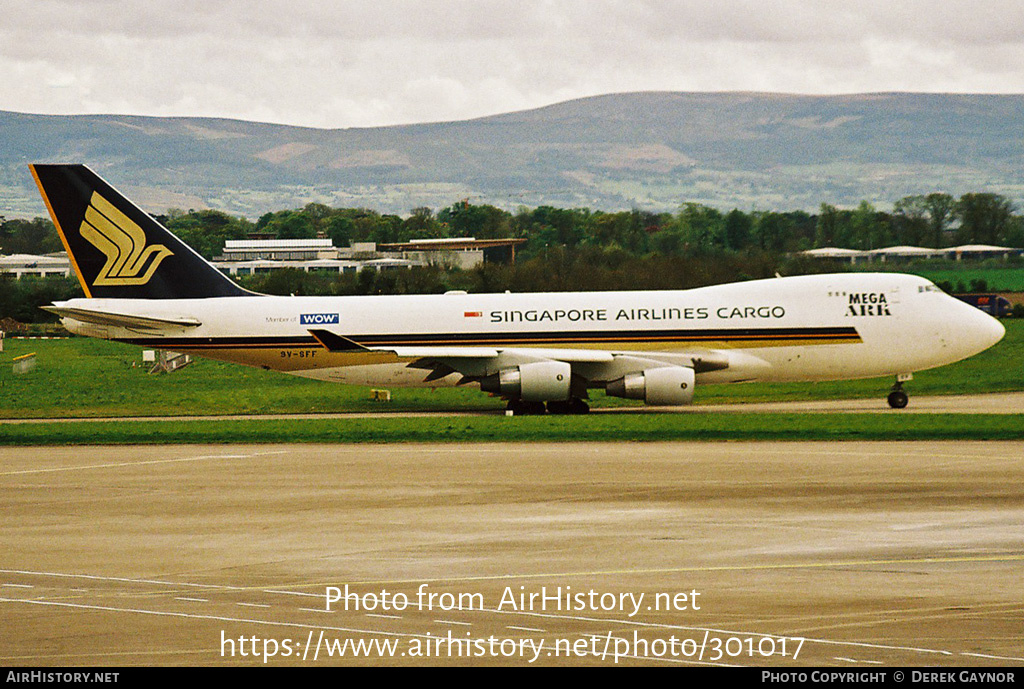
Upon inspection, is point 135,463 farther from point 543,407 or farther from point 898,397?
point 898,397

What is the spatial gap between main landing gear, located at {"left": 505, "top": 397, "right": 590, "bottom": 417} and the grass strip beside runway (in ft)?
15.5

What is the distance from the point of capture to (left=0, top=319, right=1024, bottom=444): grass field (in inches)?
1129

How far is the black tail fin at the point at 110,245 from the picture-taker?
37.9 metres

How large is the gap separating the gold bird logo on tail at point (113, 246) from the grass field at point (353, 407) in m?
4.03

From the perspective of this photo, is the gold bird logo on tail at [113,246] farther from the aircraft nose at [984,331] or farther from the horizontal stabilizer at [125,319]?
the aircraft nose at [984,331]

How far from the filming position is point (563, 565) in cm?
1517

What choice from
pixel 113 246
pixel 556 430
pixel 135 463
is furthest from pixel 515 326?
pixel 135 463

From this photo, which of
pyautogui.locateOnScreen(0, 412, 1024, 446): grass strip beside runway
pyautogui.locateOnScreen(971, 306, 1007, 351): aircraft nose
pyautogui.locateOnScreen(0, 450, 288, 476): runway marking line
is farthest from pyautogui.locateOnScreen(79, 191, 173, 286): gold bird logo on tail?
pyautogui.locateOnScreen(971, 306, 1007, 351): aircraft nose

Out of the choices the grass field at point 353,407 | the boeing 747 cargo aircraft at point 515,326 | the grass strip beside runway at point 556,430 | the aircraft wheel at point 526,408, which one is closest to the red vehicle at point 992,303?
the grass field at point 353,407

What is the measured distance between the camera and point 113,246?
Answer: 38.0 meters

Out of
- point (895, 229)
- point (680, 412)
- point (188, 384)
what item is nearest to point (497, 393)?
point (680, 412)

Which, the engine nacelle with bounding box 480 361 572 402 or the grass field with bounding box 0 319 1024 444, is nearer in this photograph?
the grass field with bounding box 0 319 1024 444

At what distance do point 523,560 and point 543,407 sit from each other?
2157 centimetres

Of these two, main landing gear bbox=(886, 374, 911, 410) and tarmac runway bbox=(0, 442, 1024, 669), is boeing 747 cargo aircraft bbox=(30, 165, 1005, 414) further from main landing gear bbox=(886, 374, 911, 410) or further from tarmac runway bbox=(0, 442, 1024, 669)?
tarmac runway bbox=(0, 442, 1024, 669)
